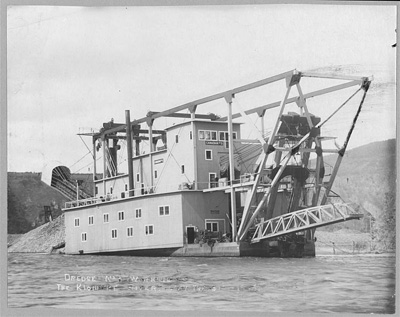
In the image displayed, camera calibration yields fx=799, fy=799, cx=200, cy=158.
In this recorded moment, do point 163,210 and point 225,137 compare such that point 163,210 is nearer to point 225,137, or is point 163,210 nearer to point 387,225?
point 225,137

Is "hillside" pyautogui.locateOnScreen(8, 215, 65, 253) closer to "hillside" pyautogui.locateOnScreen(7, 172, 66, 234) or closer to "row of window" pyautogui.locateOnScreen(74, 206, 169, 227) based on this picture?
"row of window" pyautogui.locateOnScreen(74, 206, 169, 227)

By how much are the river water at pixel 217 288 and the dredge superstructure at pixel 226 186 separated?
364 cm

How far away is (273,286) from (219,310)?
1.74 m

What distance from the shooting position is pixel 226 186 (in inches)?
1075

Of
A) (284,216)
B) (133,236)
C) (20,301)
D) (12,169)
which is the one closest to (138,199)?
(133,236)

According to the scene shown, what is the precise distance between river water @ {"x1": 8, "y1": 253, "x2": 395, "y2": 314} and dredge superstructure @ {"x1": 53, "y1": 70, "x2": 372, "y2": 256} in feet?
12.0

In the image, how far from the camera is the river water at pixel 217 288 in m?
18.9

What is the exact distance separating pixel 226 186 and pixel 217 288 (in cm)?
778

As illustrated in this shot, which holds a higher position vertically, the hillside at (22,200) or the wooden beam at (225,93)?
the wooden beam at (225,93)

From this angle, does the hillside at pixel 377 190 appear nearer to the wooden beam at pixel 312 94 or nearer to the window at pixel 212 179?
the wooden beam at pixel 312 94

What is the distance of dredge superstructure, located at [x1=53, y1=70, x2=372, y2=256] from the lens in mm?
25219

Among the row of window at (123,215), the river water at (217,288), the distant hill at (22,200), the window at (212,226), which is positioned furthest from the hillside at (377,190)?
the distant hill at (22,200)

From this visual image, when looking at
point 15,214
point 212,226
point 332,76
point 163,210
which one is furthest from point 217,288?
point 163,210

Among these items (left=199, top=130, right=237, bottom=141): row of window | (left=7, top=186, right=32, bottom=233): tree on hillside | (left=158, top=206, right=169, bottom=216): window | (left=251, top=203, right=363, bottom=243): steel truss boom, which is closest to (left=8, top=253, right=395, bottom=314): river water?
(left=7, top=186, right=32, bottom=233): tree on hillside
